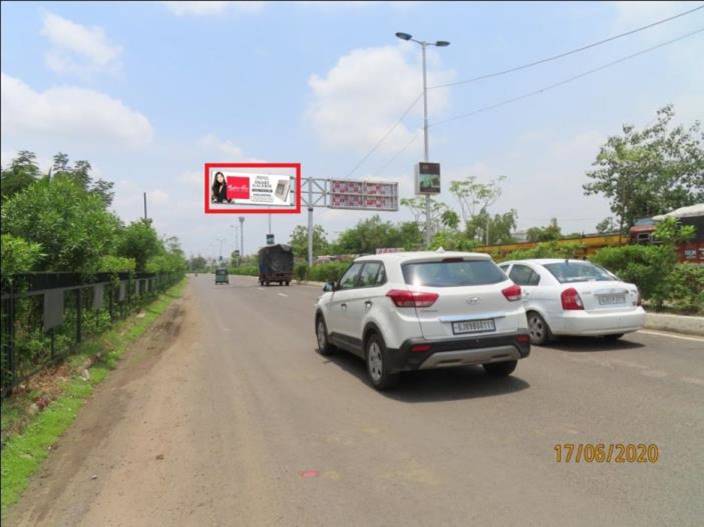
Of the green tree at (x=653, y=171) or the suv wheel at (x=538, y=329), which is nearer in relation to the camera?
the suv wheel at (x=538, y=329)

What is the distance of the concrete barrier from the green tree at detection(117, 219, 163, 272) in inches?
630

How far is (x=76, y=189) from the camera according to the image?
945 cm

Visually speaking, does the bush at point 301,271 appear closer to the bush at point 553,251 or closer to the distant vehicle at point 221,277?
the distant vehicle at point 221,277

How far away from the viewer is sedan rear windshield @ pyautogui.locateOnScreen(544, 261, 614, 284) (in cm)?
877

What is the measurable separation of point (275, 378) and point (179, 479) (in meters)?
3.39

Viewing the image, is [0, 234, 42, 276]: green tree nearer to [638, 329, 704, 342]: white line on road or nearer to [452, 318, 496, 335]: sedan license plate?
[452, 318, 496, 335]: sedan license plate

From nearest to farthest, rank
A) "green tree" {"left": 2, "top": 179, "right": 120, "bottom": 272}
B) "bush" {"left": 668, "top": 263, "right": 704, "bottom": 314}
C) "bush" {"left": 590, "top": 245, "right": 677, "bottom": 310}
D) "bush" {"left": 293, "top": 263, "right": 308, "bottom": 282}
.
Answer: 1. "green tree" {"left": 2, "top": 179, "right": 120, "bottom": 272}
2. "bush" {"left": 668, "top": 263, "right": 704, "bottom": 314}
3. "bush" {"left": 590, "top": 245, "right": 677, "bottom": 310}
4. "bush" {"left": 293, "top": 263, "right": 308, "bottom": 282}

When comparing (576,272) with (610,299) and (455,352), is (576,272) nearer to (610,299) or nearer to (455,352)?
(610,299)

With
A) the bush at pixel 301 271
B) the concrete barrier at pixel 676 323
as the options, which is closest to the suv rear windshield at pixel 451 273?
the concrete barrier at pixel 676 323

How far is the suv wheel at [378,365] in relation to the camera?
6.08 metres

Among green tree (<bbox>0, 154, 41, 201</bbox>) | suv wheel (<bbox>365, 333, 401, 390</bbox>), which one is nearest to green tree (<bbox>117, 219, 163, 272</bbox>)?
green tree (<bbox>0, 154, 41, 201</bbox>)

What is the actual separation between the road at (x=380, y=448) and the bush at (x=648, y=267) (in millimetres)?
4082

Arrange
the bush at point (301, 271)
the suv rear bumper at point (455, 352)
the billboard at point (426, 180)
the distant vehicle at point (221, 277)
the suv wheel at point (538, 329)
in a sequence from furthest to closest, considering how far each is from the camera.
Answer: the distant vehicle at point (221, 277) → the bush at point (301, 271) → the billboard at point (426, 180) → the suv wheel at point (538, 329) → the suv rear bumper at point (455, 352)
